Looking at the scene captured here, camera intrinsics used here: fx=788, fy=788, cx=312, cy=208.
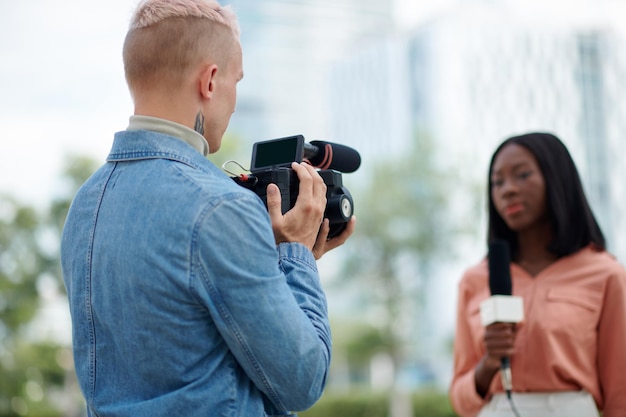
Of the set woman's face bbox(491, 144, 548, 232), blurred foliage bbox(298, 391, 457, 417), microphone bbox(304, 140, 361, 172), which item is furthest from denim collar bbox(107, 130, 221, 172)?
blurred foliage bbox(298, 391, 457, 417)

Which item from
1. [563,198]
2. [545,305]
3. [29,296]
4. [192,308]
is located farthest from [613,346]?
[29,296]

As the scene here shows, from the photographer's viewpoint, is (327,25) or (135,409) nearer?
(135,409)

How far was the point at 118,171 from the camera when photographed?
4.02 ft

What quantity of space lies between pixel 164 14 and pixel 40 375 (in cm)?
1494

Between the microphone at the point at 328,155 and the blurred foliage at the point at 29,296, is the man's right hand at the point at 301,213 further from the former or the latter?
the blurred foliage at the point at 29,296

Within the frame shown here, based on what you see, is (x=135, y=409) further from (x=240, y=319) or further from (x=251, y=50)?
(x=251, y=50)

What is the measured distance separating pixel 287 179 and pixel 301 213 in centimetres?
6

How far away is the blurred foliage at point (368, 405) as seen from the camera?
1505 cm

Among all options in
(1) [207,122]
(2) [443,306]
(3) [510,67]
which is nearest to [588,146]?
(3) [510,67]

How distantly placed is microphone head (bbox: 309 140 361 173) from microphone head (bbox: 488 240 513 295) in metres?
0.82

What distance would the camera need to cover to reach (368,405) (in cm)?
1630

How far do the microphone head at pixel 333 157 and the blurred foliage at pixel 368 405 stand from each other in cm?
1349

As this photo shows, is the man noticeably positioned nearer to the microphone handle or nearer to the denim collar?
the denim collar

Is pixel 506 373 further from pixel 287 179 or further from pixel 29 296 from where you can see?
pixel 29 296
